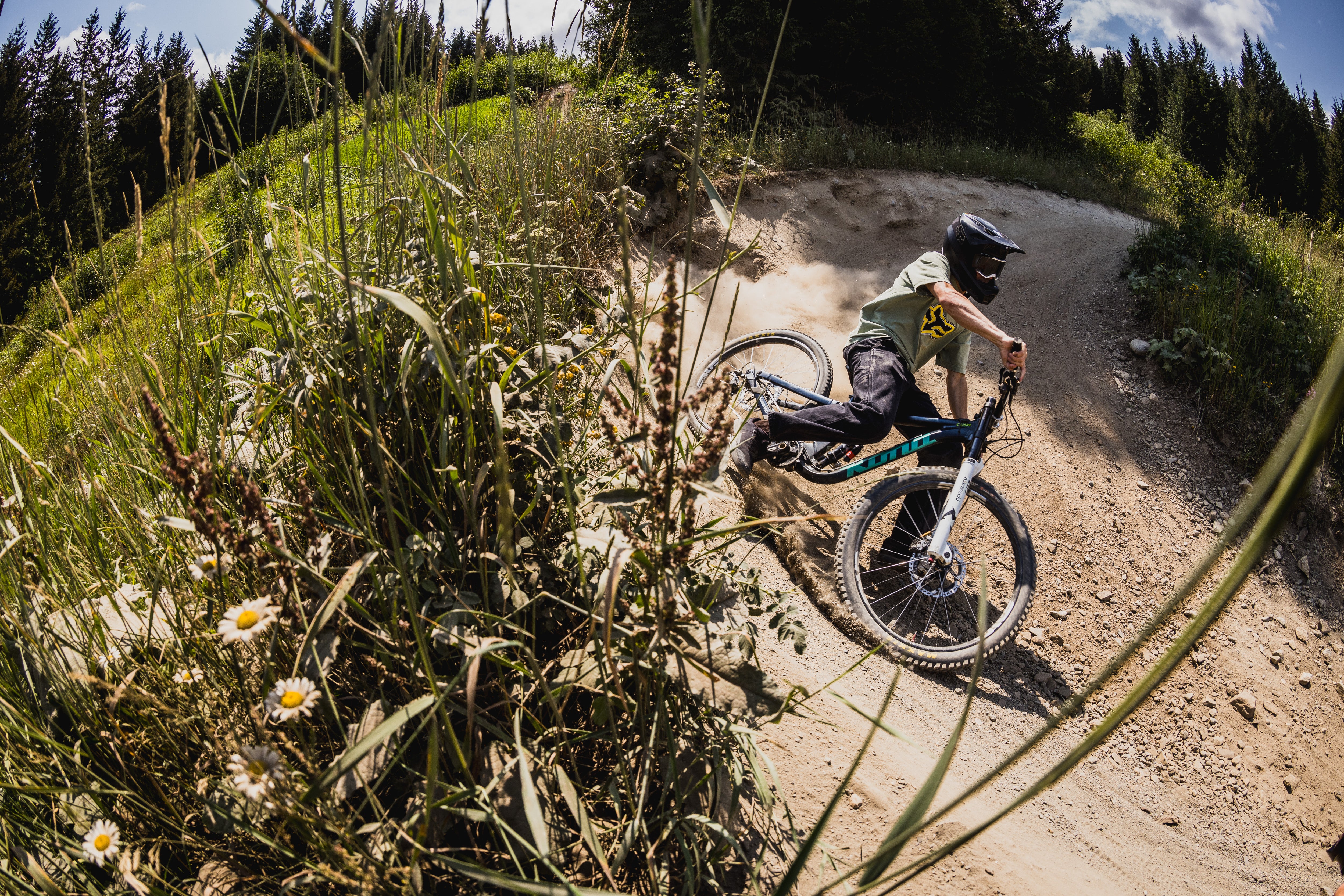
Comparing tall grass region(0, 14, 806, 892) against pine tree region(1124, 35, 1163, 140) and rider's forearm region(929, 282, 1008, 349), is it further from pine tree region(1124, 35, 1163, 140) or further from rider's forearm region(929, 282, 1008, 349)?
pine tree region(1124, 35, 1163, 140)

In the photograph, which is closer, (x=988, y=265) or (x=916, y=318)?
(x=988, y=265)

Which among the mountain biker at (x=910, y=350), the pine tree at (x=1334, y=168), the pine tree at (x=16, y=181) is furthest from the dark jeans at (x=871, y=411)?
the pine tree at (x=1334, y=168)

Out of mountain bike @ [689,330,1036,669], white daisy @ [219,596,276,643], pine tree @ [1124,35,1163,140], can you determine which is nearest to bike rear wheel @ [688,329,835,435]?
mountain bike @ [689,330,1036,669]

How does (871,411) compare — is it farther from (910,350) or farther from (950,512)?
(950,512)

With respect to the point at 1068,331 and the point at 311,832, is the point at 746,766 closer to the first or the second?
the point at 311,832

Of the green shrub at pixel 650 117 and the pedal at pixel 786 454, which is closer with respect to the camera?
the pedal at pixel 786 454

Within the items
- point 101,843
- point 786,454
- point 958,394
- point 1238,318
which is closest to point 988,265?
point 958,394

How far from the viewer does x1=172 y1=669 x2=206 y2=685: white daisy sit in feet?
4.31

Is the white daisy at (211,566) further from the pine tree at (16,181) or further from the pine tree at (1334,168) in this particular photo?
the pine tree at (1334,168)

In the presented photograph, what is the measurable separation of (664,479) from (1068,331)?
18.5ft

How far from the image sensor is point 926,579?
132 inches

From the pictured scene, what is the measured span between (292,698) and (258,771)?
14cm

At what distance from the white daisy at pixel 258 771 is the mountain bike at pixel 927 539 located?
2.01 m

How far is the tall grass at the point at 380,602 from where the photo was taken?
1.14 m
